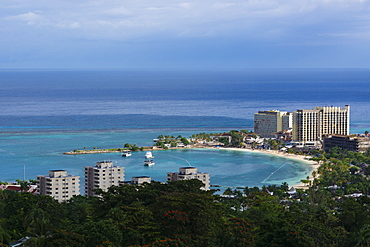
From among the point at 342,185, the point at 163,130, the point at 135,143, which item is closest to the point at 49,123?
the point at 163,130

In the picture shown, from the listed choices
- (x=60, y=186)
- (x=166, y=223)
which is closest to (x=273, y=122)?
(x=60, y=186)

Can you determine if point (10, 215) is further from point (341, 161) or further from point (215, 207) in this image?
point (341, 161)

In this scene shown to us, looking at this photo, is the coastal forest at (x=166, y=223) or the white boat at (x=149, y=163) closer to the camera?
the coastal forest at (x=166, y=223)

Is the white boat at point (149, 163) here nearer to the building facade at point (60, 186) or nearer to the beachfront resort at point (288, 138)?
the beachfront resort at point (288, 138)

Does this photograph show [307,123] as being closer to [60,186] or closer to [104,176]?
[104,176]

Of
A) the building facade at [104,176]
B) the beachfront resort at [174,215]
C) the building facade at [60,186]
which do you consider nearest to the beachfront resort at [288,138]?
the building facade at [104,176]

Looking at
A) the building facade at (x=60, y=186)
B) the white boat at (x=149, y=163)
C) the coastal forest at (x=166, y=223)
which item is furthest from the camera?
the white boat at (x=149, y=163)
